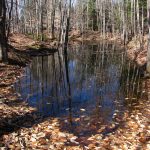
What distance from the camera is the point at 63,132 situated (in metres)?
8.18

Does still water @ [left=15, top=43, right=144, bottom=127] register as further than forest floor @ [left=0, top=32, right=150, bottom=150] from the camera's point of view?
Yes

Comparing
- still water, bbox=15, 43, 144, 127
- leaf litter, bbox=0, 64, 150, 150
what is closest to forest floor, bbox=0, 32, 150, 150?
leaf litter, bbox=0, 64, 150, 150

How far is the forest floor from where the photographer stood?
7309mm

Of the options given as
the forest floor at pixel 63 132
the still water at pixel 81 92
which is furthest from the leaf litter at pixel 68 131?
the still water at pixel 81 92

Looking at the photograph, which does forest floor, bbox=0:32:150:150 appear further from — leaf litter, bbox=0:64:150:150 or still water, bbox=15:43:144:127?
still water, bbox=15:43:144:127

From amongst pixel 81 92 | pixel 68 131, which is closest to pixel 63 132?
pixel 68 131

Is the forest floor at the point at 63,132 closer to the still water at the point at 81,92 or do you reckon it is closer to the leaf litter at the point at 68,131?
the leaf litter at the point at 68,131

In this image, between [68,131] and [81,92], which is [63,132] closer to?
[68,131]

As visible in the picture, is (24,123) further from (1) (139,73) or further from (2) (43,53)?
(2) (43,53)

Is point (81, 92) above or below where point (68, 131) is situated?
above

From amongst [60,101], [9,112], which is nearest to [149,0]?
[60,101]

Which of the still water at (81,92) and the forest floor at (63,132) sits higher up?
the still water at (81,92)

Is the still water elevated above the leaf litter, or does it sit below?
above

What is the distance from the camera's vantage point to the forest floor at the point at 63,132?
7.31 metres
